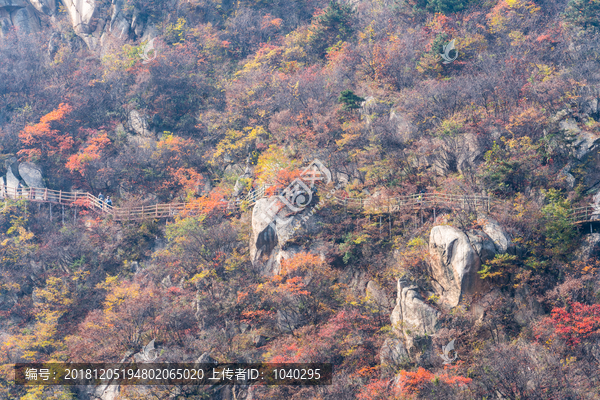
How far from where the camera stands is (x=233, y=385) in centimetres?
2309

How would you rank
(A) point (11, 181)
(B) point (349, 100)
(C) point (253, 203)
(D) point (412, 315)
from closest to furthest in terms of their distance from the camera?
(D) point (412, 315) < (C) point (253, 203) < (B) point (349, 100) < (A) point (11, 181)

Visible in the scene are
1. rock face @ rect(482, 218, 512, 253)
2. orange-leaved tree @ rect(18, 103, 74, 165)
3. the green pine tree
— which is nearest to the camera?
rock face @ rect(482, 218, 512, 253)

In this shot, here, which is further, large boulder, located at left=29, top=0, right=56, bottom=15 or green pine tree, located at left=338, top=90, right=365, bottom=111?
large boulder, located at left=29, top=0, right=56, bottom=15

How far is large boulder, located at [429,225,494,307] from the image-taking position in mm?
22266

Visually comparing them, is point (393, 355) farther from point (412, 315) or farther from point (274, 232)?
point (274, 232)

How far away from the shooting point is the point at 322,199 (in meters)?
27.3

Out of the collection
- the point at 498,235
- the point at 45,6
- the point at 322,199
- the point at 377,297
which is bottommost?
the point at 377,297

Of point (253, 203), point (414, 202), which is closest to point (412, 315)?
point (414, 202)

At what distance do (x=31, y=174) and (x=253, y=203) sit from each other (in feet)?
46.8

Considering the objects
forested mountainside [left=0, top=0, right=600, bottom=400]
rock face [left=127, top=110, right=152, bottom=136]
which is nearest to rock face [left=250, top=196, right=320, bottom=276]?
Result: forested mountainside [left=0, top=0, right=600, bottom=400]

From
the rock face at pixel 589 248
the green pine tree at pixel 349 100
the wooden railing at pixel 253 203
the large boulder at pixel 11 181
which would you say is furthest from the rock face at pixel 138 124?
the rock face at pixel 589 248

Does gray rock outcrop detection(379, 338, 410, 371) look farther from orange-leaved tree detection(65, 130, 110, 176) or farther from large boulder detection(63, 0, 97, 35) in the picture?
large boulder detection(63, 0, 97, 35)

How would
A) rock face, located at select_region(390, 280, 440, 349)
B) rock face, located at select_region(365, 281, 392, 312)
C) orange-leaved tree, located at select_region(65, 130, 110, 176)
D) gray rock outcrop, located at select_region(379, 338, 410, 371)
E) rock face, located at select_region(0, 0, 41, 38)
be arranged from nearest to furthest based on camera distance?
gray rock outcrop, located at select_region(379, 338, 410, 371) → rock face, located at select_region(390, 280, 440, 349) → rock face, located at select_region(365, 281, 392, 312) → orange-leaved tree, located at select_region(65, 130, 110, 176) → rock face, located at select_region(0, 0, 41, 38)

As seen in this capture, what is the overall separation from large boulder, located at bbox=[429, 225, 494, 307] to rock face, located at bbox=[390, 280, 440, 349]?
95cm
